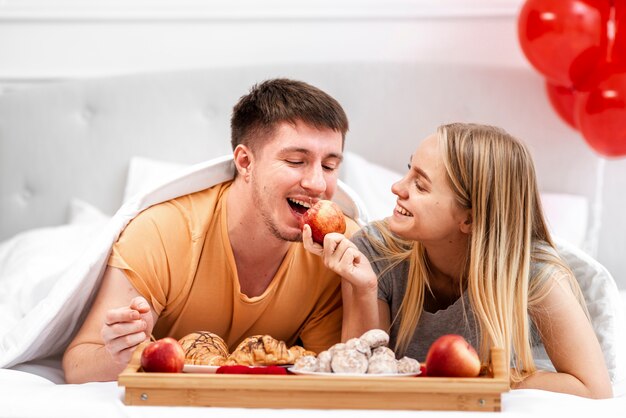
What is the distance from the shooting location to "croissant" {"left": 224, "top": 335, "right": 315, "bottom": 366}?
146cm

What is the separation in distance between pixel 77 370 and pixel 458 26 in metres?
2.05

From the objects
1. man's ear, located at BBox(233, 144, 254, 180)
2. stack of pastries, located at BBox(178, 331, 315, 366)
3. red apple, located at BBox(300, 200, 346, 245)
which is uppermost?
man's ear, located at BBox(233, 144, 254, 180)

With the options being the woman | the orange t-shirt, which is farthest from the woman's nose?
the orange t-shirt

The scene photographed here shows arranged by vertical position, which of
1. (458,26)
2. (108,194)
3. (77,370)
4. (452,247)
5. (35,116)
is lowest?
(77,370)

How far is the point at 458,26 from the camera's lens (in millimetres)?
3221

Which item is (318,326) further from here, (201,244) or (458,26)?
(458,26)

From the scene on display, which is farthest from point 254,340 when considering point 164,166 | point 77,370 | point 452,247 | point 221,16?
point 221,16

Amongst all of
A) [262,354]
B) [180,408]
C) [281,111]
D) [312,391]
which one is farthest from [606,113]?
[180,408]

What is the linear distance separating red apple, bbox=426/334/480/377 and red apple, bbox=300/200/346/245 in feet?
1.51

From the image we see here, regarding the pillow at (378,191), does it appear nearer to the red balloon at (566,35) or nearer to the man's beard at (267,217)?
the red balloon at (566,35)

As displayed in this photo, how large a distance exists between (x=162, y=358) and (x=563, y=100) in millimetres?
2061

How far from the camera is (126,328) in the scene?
4.89ft

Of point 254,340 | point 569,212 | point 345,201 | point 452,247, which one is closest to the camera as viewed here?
point 254,340

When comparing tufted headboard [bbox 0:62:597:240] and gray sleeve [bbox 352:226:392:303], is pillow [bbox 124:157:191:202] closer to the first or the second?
tufted headboard [bbox 0:62:597:240]
